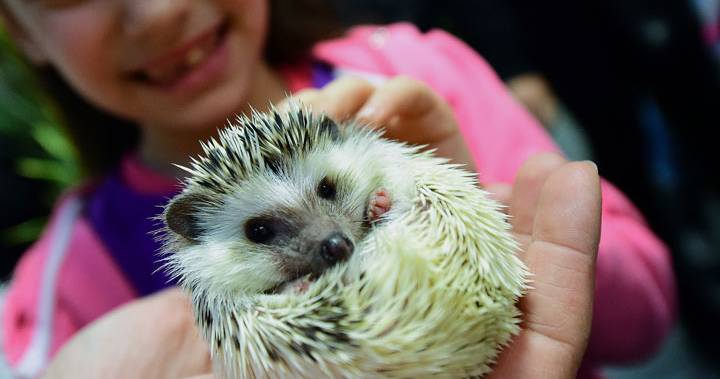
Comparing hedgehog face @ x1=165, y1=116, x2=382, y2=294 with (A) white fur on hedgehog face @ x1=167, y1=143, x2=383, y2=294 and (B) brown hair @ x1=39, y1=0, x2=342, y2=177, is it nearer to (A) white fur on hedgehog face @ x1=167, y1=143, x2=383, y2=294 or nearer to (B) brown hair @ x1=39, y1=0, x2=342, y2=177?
(A) white fur on hedgehog face @ x1=167, y1=143, x2=383, y2=294

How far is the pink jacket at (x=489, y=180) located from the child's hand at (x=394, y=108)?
284 millimetres

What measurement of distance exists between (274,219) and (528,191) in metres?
0.55

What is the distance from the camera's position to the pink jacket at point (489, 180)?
63.8 inches

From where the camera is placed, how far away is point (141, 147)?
2.06m

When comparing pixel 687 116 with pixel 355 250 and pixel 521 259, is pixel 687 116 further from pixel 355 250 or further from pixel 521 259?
pixel 355 250

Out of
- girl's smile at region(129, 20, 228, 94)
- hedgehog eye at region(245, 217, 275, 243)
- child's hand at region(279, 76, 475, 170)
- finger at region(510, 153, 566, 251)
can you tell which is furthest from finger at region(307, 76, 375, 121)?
girl's smile at region(129, 20, 228, 94)

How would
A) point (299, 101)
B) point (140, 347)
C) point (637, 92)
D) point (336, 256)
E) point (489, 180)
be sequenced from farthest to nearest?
1. point (637, 92)
2. point (489, 180)
3. point (140, 347)
4. point (299, 101)
5. point (336, 256)

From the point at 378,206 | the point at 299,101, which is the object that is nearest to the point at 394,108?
the point at 299,101

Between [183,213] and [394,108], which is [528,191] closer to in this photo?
[394,108]

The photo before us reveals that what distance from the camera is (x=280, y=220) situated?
103 centimetres

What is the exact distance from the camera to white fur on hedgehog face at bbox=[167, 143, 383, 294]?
965 mm

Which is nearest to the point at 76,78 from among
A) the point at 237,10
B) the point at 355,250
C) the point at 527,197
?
the point at 237,10

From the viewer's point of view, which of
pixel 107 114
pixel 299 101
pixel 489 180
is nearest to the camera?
pixel 299 101

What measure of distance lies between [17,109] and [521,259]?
2.52 m
